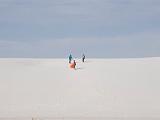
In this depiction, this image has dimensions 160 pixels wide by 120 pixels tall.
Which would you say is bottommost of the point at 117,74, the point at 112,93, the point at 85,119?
the point at 85,119

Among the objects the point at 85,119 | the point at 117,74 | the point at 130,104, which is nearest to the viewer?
the point at 85,119

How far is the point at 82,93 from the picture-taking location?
65.3 feet

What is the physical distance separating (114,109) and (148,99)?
287 centimetres

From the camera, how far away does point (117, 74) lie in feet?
88.4

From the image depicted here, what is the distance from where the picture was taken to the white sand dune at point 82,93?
1505cm

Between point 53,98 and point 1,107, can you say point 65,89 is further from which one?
point 1,107

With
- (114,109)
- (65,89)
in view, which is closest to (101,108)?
(114,109)

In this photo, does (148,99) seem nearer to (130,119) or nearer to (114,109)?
(114,109)

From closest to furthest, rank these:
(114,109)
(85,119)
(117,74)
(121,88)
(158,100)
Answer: (85,119)
(114,109)
(158,100)
(121,88)
(117,74)

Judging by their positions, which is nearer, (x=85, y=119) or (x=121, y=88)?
(x=85, y=119)

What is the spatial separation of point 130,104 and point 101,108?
146 centimetres

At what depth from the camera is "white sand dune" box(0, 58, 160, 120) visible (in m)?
15.1

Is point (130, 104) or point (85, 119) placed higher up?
point (130, 104)

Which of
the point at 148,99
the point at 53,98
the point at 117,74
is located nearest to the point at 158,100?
the point at 148,99
